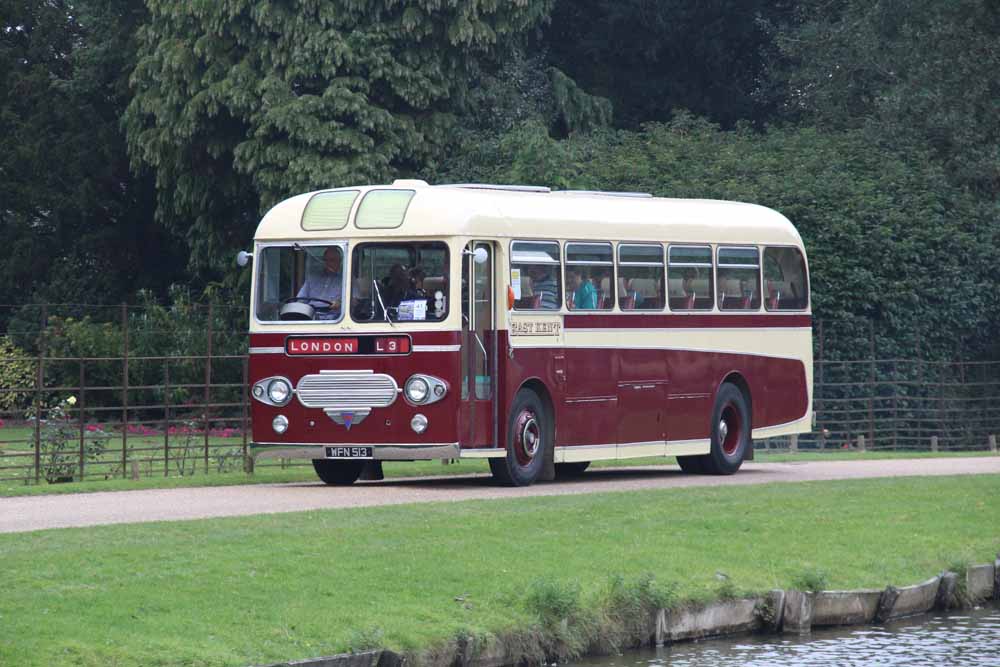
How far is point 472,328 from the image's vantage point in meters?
22.3

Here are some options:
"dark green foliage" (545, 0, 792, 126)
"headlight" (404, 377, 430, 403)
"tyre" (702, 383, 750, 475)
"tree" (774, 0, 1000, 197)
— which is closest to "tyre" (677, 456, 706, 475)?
"tyre" (702, 383, 750, 475)

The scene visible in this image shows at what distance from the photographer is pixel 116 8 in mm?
46094

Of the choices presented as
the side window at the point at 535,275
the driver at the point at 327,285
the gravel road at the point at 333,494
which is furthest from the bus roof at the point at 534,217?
the gravel road at the point at 333,494

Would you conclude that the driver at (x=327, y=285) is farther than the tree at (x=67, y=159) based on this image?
No

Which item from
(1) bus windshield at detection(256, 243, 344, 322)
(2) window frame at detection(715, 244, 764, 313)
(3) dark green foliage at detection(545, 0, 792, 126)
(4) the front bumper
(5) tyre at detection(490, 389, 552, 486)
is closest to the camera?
(4) the front bumper

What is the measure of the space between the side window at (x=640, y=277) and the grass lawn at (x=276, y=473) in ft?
9.55

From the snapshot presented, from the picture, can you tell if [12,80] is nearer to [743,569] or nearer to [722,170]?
[722,170]

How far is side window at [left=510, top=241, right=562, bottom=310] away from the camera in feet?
75.0

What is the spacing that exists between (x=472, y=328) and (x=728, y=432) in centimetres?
584

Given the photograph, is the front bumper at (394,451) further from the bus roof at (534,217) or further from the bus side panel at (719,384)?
the bus side panel at (719,384)

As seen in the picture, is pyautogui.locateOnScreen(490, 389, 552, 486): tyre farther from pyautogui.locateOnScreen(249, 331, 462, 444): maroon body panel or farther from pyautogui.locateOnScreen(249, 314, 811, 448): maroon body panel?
pyautogui.locateOnScreen(249, 331, 462, 444): maroon body panel

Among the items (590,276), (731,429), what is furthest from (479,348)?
(731,429)

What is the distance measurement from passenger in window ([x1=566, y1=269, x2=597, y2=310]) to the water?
8.79 m

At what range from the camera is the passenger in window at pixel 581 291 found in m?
23.7
